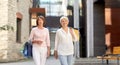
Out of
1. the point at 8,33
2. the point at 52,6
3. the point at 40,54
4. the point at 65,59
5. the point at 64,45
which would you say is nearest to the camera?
the point at 65,59

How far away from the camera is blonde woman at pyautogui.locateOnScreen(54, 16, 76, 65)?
808cm

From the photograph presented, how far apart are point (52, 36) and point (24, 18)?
55.0ft

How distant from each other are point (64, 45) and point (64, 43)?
0.15 ft

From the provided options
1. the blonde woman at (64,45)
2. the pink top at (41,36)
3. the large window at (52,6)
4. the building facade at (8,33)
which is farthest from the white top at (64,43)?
the large window at (52,6)

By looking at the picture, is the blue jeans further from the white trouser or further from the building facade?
the building facade

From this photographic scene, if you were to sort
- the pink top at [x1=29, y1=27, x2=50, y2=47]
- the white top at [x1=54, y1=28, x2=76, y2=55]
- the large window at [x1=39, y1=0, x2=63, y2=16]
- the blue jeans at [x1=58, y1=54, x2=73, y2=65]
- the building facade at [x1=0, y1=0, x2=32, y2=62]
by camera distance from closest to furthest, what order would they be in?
the blue jeans at [x1=58, y1=54, x2=73, y2=65]
the white top at [x1=54, y1=28, x2=76, y2=55]
the pink top at [x1=29, y1=27, x2=50, y2=47]
the building facade at [x1=0, y1=0, x2=32, y2=62]
the large window at [x1=39, y1=0, x2=63, y2=16]

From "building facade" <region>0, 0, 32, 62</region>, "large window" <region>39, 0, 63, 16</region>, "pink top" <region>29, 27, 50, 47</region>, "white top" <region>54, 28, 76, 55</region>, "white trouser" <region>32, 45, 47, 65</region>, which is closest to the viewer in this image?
"white top" <region>54, 28, 76, 55</region>

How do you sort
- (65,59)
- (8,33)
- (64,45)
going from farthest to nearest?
(8,33) < (64,45) < (65,59)

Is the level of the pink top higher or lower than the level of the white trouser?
higher

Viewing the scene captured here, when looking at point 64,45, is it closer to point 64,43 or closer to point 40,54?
point 64,43

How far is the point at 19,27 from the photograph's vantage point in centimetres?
2792

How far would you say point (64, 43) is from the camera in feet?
26.7

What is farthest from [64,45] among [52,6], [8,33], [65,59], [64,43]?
[52,6]

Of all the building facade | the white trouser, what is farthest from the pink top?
the building facade
